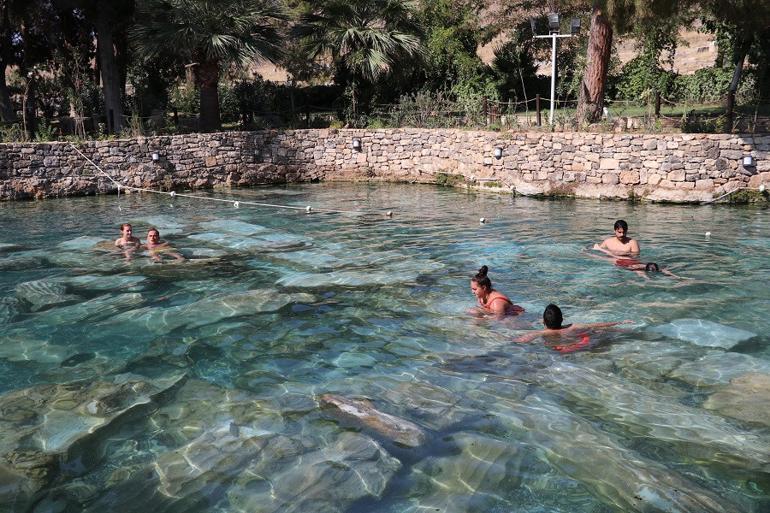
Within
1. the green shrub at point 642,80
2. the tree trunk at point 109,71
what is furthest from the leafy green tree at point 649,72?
the tree trunk at point 109,71

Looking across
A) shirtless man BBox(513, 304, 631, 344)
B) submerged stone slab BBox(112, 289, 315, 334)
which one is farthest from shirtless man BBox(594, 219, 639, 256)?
submerged stone slab BBox(112, 289, 315, 334)

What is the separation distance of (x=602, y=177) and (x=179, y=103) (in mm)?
18909

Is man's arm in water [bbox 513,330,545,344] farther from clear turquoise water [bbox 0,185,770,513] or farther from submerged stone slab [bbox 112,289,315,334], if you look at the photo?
submerged stone slab [bbox 112,289,315,334]

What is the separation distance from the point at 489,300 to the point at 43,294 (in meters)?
6.65

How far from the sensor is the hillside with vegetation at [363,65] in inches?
811

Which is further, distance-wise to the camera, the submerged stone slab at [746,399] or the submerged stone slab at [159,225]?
the submerged stone slab at [159,225]

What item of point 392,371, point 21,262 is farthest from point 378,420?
point 21,262

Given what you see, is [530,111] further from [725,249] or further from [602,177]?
[725,249]

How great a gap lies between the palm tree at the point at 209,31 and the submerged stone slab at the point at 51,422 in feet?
53.6

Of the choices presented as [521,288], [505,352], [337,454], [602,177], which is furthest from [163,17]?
[337,454]

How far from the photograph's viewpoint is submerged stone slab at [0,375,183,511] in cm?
554

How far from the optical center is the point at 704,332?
28.5ft

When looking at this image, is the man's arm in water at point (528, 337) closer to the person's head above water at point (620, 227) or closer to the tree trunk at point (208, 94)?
the person's head above water at point (620, 227)

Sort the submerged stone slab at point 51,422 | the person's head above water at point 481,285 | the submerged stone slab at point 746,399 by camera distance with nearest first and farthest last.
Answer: the submerged stone slab at point 51,422
the submerged stone slab at point 746,399
the person's head above water at point 481,285
